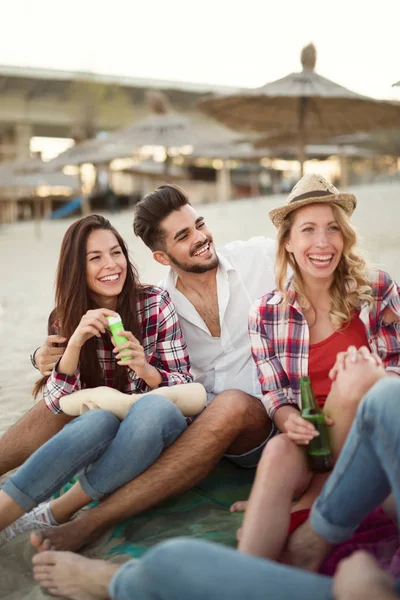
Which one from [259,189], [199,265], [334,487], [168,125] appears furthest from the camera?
[259,189]

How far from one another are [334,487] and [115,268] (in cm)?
148

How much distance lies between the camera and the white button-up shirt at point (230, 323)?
3.23 metres

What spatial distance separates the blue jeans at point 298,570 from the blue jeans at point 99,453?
2.35ft

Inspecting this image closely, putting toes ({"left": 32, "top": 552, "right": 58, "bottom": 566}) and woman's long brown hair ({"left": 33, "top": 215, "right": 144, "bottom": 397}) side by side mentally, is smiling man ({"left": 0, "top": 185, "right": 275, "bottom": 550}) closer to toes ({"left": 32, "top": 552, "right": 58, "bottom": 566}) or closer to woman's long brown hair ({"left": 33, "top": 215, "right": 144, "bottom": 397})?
woman's long brown hair ({"left": 33, "top": 215, "right": 144, "bottom": 397})

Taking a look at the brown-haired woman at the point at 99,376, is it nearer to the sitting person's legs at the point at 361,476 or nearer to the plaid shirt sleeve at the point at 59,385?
the plaid shirt sleeve at the point at 59,385

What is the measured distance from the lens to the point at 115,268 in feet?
9.79

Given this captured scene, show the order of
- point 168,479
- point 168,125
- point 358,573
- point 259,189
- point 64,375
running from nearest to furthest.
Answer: point 358,573, point 168,479, point 64,375, point 168,125, point 259,189

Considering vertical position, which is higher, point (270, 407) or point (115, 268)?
point (115, 268)

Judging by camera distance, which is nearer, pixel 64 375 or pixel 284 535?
pixel 284 535

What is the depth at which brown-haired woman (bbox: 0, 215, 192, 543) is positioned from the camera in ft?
8.02

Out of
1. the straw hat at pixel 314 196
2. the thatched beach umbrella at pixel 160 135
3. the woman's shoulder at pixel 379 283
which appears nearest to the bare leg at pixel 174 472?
the woman's shoulder at pixel 379 283

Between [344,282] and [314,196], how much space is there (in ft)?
1.26

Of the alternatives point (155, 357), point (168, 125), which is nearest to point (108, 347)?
point (155, 357)

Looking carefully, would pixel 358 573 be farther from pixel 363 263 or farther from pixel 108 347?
pixel 108 347
